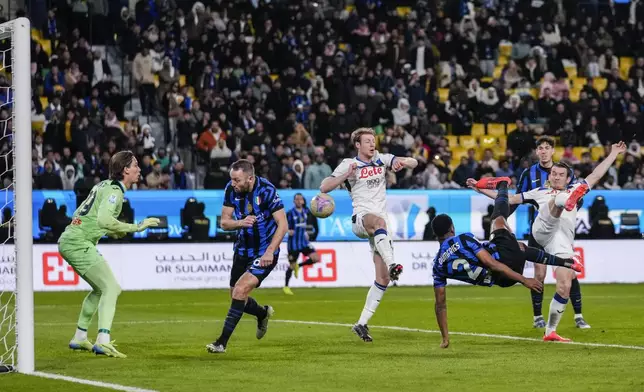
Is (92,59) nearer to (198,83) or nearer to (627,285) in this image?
(198,83)

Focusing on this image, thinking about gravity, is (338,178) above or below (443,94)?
below

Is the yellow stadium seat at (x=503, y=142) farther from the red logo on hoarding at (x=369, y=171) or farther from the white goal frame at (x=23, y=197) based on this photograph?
the white goal frame at (x=23, y=197)

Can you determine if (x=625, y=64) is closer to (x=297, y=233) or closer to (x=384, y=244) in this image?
(x=297, y=233)

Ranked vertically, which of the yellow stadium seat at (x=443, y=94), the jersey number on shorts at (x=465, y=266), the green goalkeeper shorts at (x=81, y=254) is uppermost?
the yellow stadium seat at (x=443, y=94)

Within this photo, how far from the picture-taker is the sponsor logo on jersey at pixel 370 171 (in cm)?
1420

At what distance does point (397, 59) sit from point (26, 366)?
82.8ft

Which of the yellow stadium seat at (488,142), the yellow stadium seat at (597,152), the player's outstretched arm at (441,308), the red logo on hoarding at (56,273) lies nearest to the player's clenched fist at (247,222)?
the player's outstretched arm at (441,308)

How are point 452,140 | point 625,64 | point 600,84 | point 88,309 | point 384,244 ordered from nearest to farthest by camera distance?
point 88,309 < point 384,244 < point 452,140 < point 600,84 < point 625,64

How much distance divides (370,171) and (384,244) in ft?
3.07

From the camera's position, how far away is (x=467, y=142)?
3369cm

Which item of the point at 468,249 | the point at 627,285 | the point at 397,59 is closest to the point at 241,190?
the point at 468,249

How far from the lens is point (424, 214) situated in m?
27.7

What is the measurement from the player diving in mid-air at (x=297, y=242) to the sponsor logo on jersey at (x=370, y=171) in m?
11.0

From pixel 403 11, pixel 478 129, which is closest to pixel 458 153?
pixel 478 129
